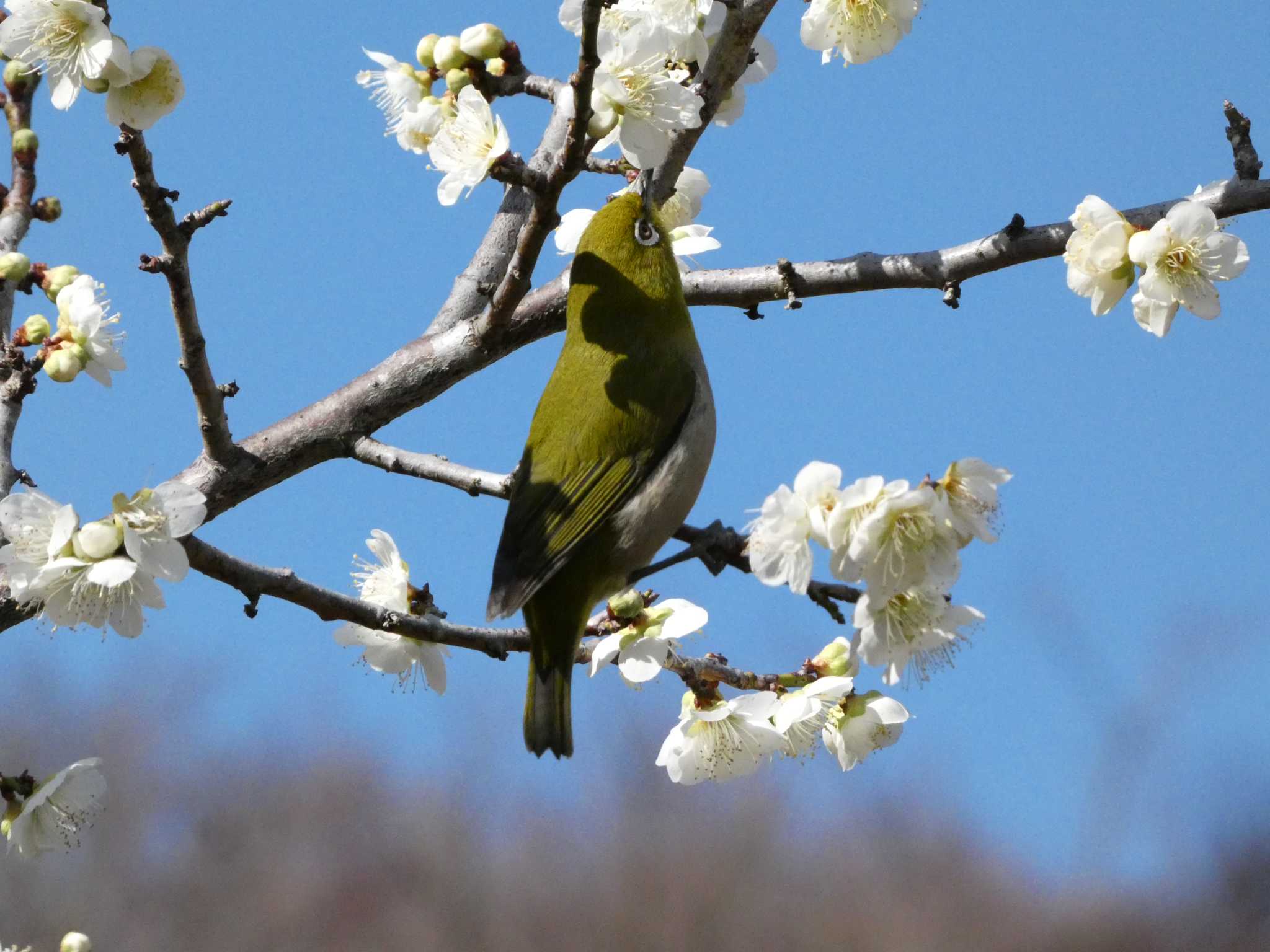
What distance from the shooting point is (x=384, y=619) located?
8.77ft

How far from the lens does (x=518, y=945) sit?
13.8 metres

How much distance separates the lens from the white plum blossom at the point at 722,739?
8.91 feet

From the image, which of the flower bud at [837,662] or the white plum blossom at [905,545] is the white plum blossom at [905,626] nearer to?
the white plum blossom at [905,545]

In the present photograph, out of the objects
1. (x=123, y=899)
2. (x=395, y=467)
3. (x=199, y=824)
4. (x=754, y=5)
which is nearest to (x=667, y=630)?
(x=395, y=467)

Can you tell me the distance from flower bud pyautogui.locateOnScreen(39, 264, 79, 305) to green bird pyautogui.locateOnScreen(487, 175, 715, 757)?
3.49ft

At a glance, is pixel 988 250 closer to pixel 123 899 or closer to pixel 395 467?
pixel 395 467

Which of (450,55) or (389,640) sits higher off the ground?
(450,55)

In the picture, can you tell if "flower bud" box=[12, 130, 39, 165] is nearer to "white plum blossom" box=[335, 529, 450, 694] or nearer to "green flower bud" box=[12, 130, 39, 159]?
"green flower bud" box=[12, 130, 39, 159]

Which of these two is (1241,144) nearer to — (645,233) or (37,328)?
(645,233)

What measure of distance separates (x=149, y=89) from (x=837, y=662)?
1748mm

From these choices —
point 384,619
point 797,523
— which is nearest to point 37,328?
point 384,619

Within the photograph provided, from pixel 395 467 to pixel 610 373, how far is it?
68 cm

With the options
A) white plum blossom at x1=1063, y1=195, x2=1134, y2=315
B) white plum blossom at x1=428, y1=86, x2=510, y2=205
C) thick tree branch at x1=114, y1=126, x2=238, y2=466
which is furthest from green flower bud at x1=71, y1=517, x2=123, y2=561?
white plum blossom at x1=1063, y1=195, x2=1134, y2=315

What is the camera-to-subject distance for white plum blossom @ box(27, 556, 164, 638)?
7.20 ft
